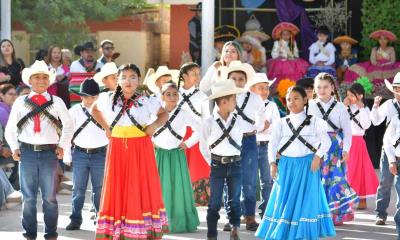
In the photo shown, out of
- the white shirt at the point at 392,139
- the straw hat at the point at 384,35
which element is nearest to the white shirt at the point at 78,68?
the straw hat at the point at 384,35

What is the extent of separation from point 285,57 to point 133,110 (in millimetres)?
8782

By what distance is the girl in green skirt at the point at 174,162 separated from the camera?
1116 cm

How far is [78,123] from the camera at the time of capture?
11.2m

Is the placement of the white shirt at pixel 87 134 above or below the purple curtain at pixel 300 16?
below

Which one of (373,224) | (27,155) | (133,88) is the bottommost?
(373,224)

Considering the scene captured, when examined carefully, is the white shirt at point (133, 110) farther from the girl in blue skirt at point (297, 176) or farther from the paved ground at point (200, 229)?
the paved ground at point (200, 229)

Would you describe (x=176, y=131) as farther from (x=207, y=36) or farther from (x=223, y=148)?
(x=207, y=36)

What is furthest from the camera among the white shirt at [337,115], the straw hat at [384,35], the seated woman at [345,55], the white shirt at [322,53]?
the seated woman at [345,55]

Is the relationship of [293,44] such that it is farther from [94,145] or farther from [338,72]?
[94,145]

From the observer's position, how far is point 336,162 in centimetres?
1171

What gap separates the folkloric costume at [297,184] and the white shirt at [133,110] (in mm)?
1282

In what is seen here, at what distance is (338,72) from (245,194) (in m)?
7.59

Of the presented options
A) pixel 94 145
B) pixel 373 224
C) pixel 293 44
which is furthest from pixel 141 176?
pixel 293 44

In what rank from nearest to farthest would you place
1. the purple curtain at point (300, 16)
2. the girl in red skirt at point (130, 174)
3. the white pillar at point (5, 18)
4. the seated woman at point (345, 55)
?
the girl in red skirt at point (130, 174) → the white pillar at point (5, 18) → the seated woman at point (345, 55) → the purple curtain at point (300, 16)
